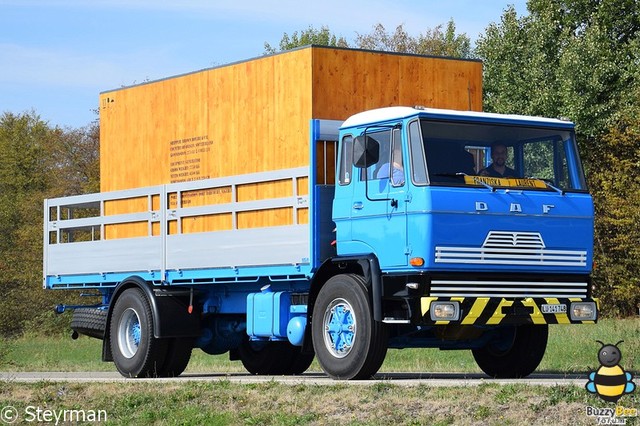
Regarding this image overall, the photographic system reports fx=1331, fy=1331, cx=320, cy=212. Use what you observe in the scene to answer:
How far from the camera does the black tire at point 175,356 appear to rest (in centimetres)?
1852

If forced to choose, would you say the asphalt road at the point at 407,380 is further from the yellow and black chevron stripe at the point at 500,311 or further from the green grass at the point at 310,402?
the yellow and black chevron stripe at the point at 500,311

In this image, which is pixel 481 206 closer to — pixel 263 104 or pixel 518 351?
pixel 518 351

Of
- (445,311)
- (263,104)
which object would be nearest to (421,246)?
(445,311)

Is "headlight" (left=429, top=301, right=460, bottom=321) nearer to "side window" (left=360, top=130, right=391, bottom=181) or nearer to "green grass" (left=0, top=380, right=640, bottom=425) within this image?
"green grass" (left=0, top=380, right=640, bottom=425)

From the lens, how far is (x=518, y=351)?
1661 centimetres

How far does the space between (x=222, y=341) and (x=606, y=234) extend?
31460 millimetres

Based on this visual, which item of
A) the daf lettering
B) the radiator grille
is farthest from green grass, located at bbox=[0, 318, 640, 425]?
the daf lettering

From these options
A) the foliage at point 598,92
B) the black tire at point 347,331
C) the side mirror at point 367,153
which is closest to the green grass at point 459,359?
the black tire at point 347,331

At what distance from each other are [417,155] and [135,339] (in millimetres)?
6226

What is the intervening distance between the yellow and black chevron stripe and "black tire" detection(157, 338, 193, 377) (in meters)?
5.34

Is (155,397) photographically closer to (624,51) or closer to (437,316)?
(437,316)

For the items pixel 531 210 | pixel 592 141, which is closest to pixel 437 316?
pixel 531 210

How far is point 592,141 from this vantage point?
47.3 m

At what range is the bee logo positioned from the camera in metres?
11.5
